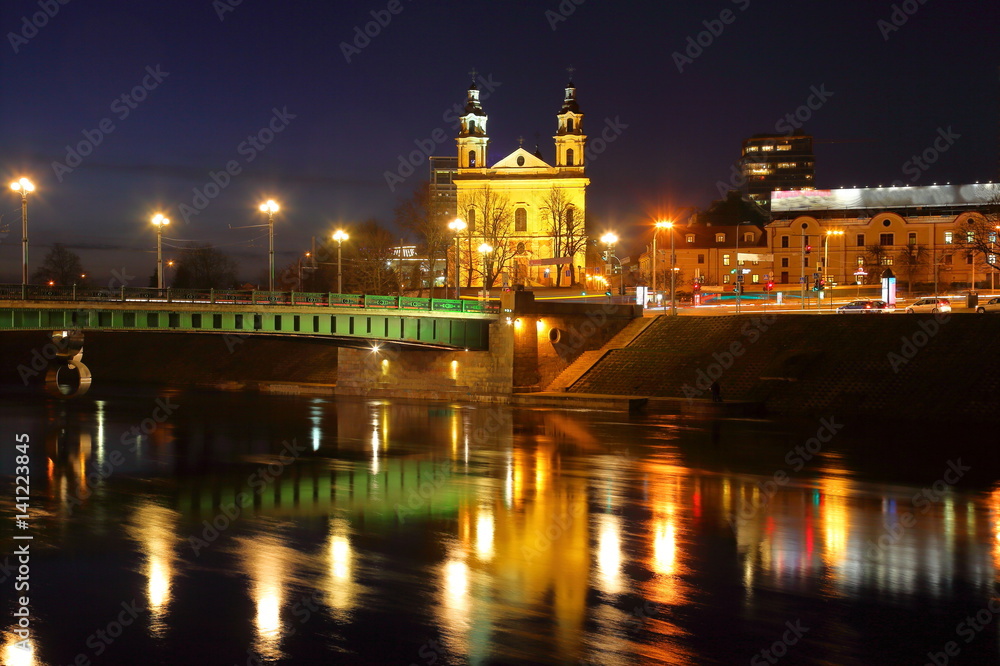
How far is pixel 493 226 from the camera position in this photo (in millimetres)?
97625

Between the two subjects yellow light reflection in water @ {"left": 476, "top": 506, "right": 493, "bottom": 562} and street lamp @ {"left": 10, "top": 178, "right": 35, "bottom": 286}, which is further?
street lamp @ {"left": 10, "top": 178, "right": 35, "bottom": 286}

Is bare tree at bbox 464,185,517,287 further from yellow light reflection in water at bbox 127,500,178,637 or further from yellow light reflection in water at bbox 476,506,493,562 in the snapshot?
yellow light reflection in water at bbox 127,500,178,637

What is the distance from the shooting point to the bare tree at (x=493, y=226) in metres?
97.4

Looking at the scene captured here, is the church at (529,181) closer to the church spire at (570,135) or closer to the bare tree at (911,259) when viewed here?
the church spire at (570,135)

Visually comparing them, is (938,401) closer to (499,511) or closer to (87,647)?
(499,511)

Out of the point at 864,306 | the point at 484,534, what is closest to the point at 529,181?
the point at 864,306

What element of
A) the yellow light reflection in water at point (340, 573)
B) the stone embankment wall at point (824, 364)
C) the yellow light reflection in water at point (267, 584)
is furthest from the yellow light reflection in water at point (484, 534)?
the stone embankment wall at point (824, 364)

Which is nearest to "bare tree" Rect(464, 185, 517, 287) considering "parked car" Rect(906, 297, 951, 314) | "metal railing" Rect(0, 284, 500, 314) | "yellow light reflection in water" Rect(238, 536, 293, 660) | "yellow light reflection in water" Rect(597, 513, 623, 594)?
"metal railing" Rect(0, 284, 500, 314)

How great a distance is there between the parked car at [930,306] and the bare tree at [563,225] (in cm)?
4384

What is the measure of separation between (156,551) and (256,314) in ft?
102

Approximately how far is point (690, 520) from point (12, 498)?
1689 cm

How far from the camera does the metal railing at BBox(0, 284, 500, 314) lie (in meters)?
44.1

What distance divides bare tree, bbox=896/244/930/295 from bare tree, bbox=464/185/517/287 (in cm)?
3927

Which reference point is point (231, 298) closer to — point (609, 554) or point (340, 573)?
point (340, 573)
